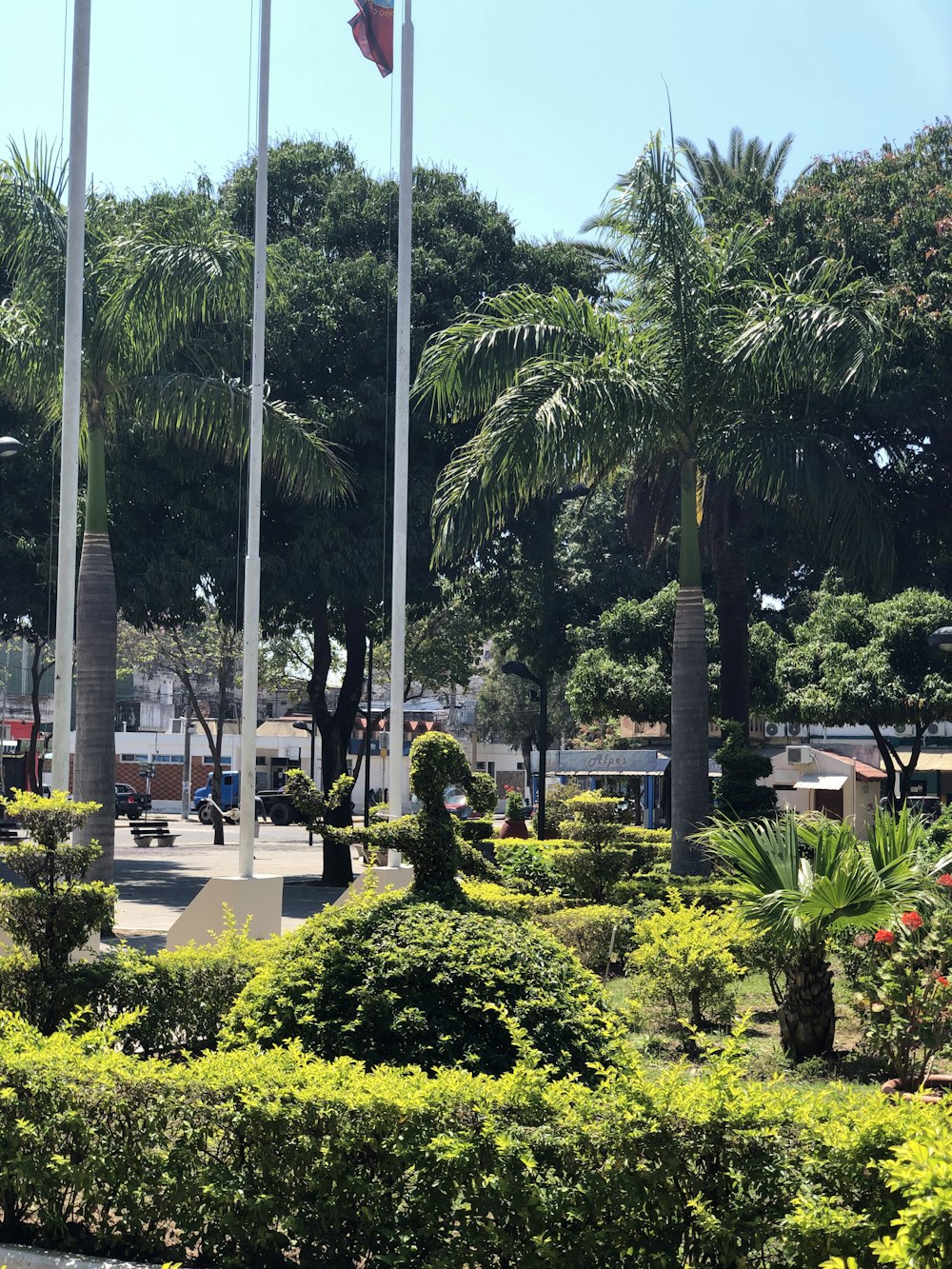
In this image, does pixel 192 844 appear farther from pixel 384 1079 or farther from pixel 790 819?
pixel 384 1079

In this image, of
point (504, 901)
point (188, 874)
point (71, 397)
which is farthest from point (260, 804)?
point (504, 901)

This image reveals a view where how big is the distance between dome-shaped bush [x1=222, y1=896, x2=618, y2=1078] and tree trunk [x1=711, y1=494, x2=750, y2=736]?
15156mm

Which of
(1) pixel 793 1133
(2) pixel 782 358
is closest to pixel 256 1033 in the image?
(1) pixel 793 1133

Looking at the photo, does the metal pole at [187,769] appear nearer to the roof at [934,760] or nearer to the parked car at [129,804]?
the parked car at [129,804]

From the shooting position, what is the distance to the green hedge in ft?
13.8

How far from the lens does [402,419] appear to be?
1664 cm

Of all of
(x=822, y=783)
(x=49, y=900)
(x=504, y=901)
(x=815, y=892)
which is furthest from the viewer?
(x=822, y=783)

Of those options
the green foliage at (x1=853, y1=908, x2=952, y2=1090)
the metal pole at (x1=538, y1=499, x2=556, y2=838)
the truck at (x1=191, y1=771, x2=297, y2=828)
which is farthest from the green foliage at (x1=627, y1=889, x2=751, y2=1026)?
the truck at (x1=191, y1=771, x2=297, y2=828)

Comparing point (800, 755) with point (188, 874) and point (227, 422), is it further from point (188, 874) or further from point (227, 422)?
point (227, 422)

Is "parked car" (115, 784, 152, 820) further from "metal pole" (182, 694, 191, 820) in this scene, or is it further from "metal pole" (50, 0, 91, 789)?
"metal pole" (50, 0, 91, 789)

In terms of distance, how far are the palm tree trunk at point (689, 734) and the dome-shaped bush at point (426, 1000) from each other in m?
8.27

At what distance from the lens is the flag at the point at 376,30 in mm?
16250

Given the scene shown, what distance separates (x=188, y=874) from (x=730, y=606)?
13.1m

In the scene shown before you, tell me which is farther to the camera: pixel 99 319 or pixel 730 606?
pixel 730 606
